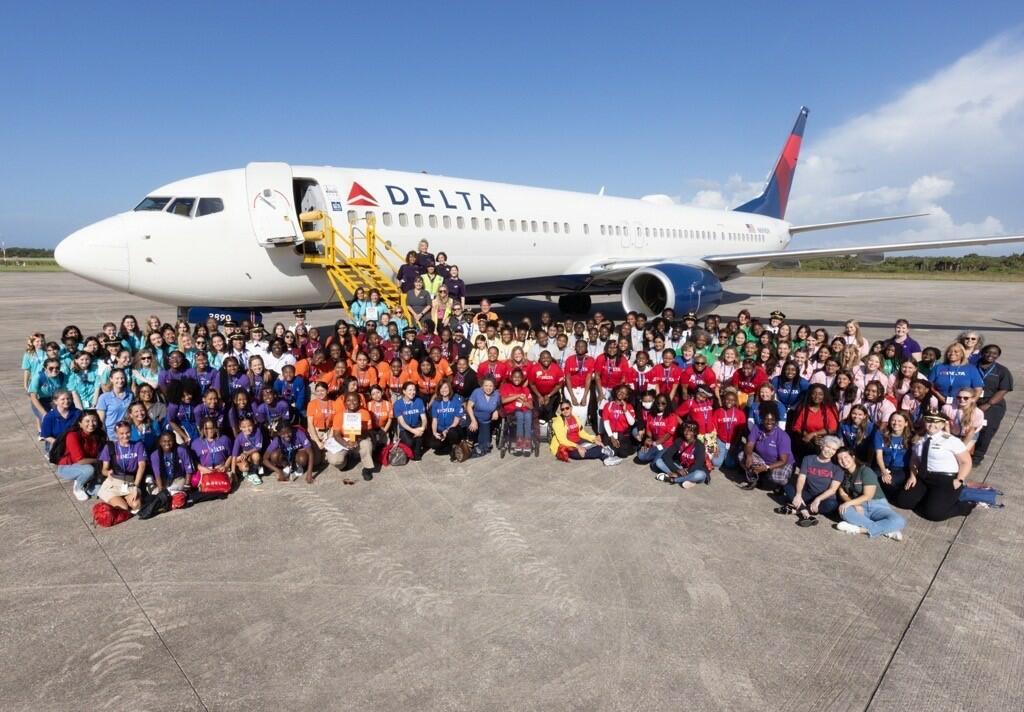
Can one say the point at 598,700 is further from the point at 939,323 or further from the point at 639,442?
the point at 939,323

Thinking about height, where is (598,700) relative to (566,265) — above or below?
below

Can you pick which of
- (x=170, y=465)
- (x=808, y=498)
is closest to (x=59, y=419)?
(x=170, y=465)

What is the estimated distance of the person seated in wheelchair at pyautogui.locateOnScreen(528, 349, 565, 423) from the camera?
24.6 feet

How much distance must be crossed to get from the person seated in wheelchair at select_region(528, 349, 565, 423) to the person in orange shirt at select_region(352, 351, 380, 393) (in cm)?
202

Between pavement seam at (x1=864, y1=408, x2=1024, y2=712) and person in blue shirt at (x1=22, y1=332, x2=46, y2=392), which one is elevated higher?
person in blue shirt at (x1=22, y1=332, x2=46, y2=392)

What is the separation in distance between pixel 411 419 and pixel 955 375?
630 cm

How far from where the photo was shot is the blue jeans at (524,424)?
6.82m

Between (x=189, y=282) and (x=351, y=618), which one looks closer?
(x=351, y=618)

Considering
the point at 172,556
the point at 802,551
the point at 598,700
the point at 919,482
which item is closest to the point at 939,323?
the point at 919,482

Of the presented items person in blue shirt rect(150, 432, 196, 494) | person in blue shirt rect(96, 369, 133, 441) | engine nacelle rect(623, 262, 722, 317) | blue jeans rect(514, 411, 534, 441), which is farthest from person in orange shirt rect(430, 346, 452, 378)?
engine nacelle rect(623, 262, 722, 317)

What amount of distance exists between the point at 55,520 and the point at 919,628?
267 inches

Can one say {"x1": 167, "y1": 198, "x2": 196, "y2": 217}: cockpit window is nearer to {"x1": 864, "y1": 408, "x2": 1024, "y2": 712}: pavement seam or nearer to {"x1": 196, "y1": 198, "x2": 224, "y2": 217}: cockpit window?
{"x1": 196, "y1": 198, "x2": 224, "y2": 217}: cockpit window

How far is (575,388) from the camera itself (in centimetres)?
734

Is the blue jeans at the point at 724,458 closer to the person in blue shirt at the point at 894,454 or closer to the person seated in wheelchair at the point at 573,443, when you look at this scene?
the person seated in wheelchair at the point at 573,443
